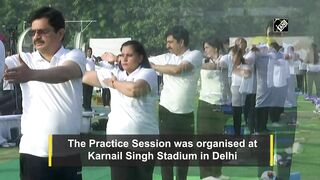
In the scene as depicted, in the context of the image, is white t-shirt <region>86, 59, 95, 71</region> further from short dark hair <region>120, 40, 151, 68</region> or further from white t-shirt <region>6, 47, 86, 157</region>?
white t-shirt <region>6, 47, 86, 157</region>

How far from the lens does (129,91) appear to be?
10.9 ft

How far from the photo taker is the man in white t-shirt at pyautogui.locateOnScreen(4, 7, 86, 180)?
2904mm

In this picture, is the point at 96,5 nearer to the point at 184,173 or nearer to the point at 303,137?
the point at 184,173

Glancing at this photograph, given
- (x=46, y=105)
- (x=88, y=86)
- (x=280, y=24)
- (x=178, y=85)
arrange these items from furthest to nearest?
1. (x=178, y=85)
2. (x=280, y=24)
3. (x=88, y=86)
4. (x=46, y=105)

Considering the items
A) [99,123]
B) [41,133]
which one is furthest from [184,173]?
[41,133]

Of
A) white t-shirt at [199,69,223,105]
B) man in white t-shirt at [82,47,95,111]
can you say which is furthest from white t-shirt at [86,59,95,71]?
white t-shirt at [199,69,223,105]

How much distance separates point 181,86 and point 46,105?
3.67ft

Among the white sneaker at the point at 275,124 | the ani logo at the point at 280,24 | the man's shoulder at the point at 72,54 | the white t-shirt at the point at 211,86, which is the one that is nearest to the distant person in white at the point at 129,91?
the man's shoulder at the point at 72,54

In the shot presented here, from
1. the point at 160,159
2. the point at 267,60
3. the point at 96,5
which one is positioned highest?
the point at 96,5

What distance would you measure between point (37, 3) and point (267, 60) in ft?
4.80

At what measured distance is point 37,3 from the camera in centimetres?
339

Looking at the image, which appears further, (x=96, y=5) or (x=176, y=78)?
(x=176, y=78)

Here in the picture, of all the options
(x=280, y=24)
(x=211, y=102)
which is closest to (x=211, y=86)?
(x=211, y=102)

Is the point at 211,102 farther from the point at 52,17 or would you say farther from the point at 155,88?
the point at 52,17
